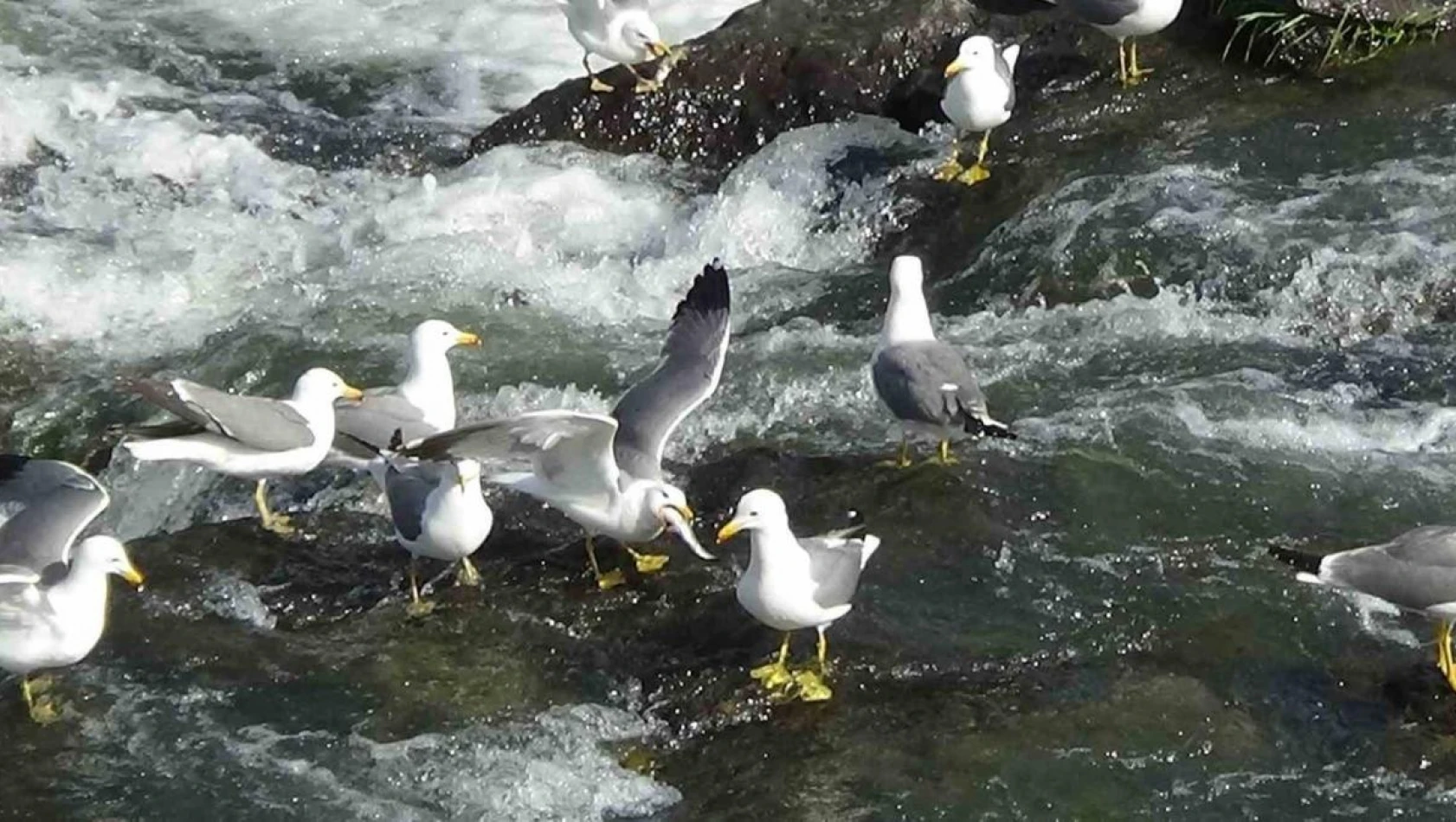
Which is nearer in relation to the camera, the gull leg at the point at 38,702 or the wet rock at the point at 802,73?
the gull leg at the point at 38,702

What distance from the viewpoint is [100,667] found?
23.5 ft

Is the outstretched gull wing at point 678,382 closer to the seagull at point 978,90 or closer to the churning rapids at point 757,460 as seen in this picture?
the churning rapids at point 757,460

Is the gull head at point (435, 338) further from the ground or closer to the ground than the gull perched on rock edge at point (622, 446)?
further from the ground

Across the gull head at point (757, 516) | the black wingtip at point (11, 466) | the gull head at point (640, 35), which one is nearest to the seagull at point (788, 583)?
the gull head at point (757, 516)

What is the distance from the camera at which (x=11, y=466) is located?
738cm

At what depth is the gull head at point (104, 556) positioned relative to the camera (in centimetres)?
689

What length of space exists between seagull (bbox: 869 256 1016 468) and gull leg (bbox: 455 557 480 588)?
162 cm

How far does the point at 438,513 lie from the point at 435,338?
1442mm

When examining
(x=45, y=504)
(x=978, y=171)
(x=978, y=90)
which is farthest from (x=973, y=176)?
(x=45, y=504)

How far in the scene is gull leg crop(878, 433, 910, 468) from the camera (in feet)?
26.8

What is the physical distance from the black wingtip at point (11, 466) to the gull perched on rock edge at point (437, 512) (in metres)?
1.20

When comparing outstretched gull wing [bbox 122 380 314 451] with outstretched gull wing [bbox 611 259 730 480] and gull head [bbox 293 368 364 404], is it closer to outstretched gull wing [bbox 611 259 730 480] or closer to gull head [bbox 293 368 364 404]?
gull head [bbox 293 368 364 404]

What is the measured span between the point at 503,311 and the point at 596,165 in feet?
5.16

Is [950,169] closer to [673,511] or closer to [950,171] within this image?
[950,171]
